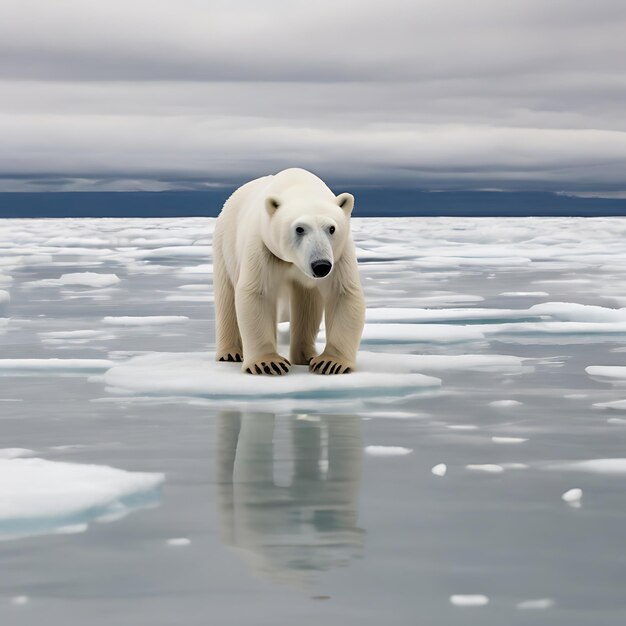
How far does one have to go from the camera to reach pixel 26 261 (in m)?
16.9

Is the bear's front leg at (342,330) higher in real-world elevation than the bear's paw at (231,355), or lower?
higher

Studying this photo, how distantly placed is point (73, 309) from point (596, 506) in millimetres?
6197

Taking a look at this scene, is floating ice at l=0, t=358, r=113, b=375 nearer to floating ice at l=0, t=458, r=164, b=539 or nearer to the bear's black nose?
the bear's black nose

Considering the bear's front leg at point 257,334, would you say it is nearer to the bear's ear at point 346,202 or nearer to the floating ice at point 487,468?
the bear's ear at point 346,202

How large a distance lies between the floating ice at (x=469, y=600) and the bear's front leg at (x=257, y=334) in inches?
103

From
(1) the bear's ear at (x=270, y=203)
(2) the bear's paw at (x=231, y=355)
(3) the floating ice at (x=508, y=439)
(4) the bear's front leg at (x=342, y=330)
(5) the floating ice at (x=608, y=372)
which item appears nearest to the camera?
(3) the floating ice at (x=508, y=439)

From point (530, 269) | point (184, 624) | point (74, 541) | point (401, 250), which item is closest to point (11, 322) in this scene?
point (74, 541)

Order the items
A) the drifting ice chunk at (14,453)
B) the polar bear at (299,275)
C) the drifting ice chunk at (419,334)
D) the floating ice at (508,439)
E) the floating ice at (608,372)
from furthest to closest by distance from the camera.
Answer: the drifting ice chunk at (419,334), the floating ice at (608,372), the polar bear at (299,275), the floating ice at (508,439), the drifting ice chunk at (14,453)

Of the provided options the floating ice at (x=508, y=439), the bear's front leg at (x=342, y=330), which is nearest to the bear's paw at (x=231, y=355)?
the bear's front leg at (x=342, y=330)

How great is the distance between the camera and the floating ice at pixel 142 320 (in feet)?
23.4

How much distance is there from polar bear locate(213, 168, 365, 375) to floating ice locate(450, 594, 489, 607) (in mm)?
2241

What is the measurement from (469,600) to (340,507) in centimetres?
65

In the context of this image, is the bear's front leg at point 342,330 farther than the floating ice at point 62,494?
Yes

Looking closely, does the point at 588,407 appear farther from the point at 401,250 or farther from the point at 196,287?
the point at 401,250
